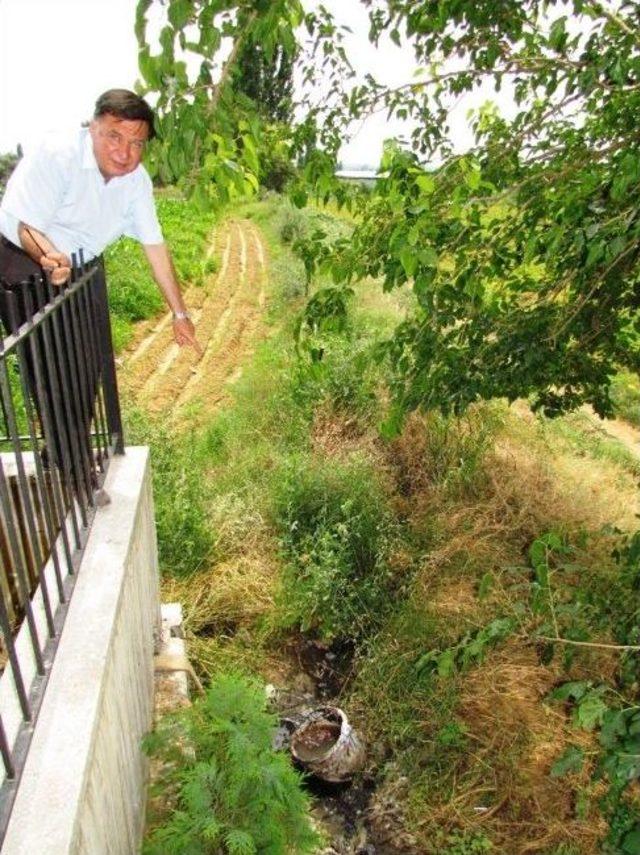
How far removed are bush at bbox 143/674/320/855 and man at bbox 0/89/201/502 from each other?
1.28 m

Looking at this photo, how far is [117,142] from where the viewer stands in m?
2.61

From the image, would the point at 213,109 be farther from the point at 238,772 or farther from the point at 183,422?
the point at 183,422

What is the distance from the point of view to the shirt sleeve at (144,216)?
116 inches

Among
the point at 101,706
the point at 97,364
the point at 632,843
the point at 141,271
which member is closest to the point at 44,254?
the point at 97,364

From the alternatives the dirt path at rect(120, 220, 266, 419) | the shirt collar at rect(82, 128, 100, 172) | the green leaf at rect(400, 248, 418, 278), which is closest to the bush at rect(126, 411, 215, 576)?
the dirt path at rect(120, 220, 266, 419)

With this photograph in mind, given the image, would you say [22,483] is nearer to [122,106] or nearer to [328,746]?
[122,106]

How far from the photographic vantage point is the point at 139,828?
2725 mm

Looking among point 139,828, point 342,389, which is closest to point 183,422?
point 342,389

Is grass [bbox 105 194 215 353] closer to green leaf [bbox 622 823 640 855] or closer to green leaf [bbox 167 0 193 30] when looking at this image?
green leaf [bbox 167 0 193 30]

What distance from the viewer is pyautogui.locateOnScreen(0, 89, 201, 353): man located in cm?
251

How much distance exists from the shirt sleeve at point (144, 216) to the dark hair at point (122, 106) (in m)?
0.39

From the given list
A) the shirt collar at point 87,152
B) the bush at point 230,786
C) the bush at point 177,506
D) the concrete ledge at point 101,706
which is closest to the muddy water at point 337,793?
the bush at point 230,786

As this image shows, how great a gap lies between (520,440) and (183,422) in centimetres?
463

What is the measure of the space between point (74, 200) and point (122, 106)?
0.53m
